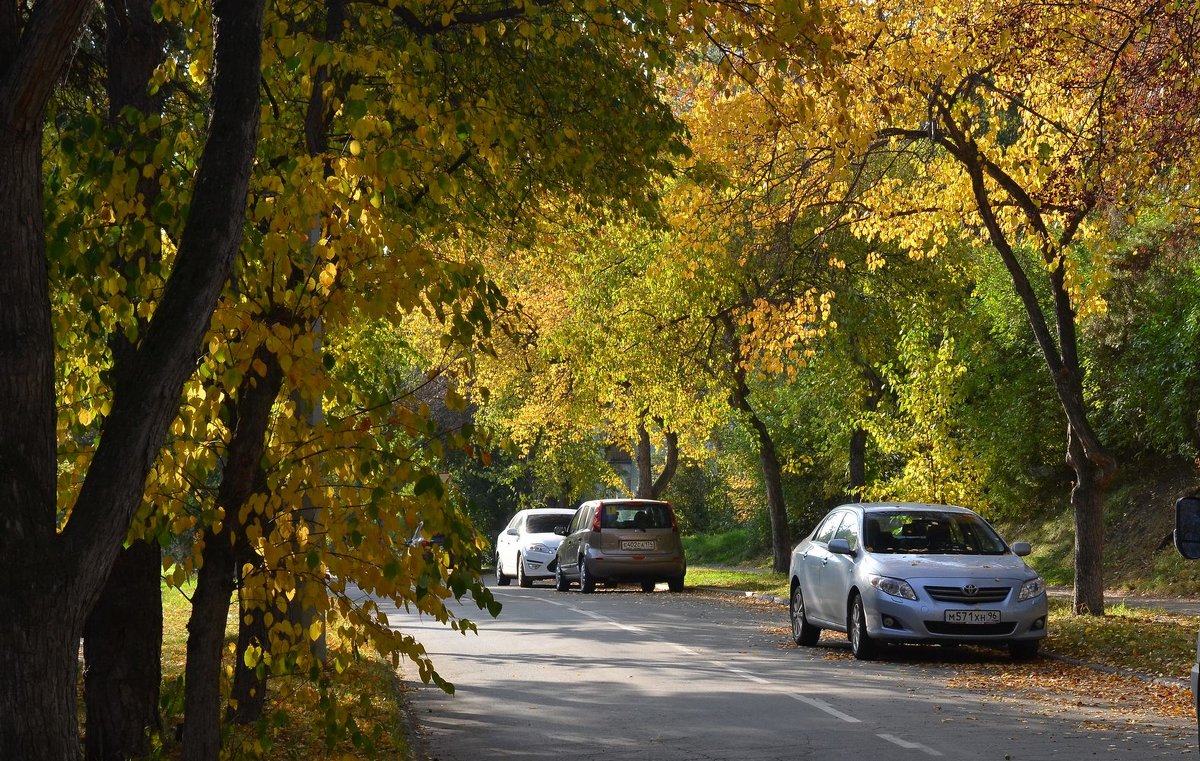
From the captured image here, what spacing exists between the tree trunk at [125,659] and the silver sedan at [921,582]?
A: 28.7 ft

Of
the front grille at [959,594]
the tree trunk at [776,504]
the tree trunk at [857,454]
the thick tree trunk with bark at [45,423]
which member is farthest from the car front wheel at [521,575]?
the thick tree trunk with bark at [45,423]

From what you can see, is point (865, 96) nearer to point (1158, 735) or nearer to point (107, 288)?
point (1158, 735)

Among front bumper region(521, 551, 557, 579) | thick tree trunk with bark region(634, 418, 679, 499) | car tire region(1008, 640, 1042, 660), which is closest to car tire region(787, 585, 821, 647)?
car tire region(1008, 640, 1042, 660)

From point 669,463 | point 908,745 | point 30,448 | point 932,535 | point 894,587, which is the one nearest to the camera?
point 30,448

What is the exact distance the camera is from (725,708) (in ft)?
39.5

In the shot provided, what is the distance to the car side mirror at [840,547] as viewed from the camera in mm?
16172

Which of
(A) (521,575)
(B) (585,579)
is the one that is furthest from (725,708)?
(A) (521,575)

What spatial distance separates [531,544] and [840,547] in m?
19.8

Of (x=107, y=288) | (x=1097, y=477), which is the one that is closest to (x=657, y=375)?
(x=1097, y=477)

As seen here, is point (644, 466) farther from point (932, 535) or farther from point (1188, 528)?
point (1188, 528)

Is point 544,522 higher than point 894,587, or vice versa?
point 544,522

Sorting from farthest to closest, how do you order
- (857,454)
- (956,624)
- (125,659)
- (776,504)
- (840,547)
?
(857,454) → (776,504) → (840,547) → (956,624) → (125,659)

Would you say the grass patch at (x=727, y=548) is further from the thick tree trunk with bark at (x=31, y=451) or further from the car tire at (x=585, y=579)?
the thick tree trunk with bark at (x=31, y=451)

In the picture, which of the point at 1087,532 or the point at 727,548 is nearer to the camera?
the point at 1087,532
